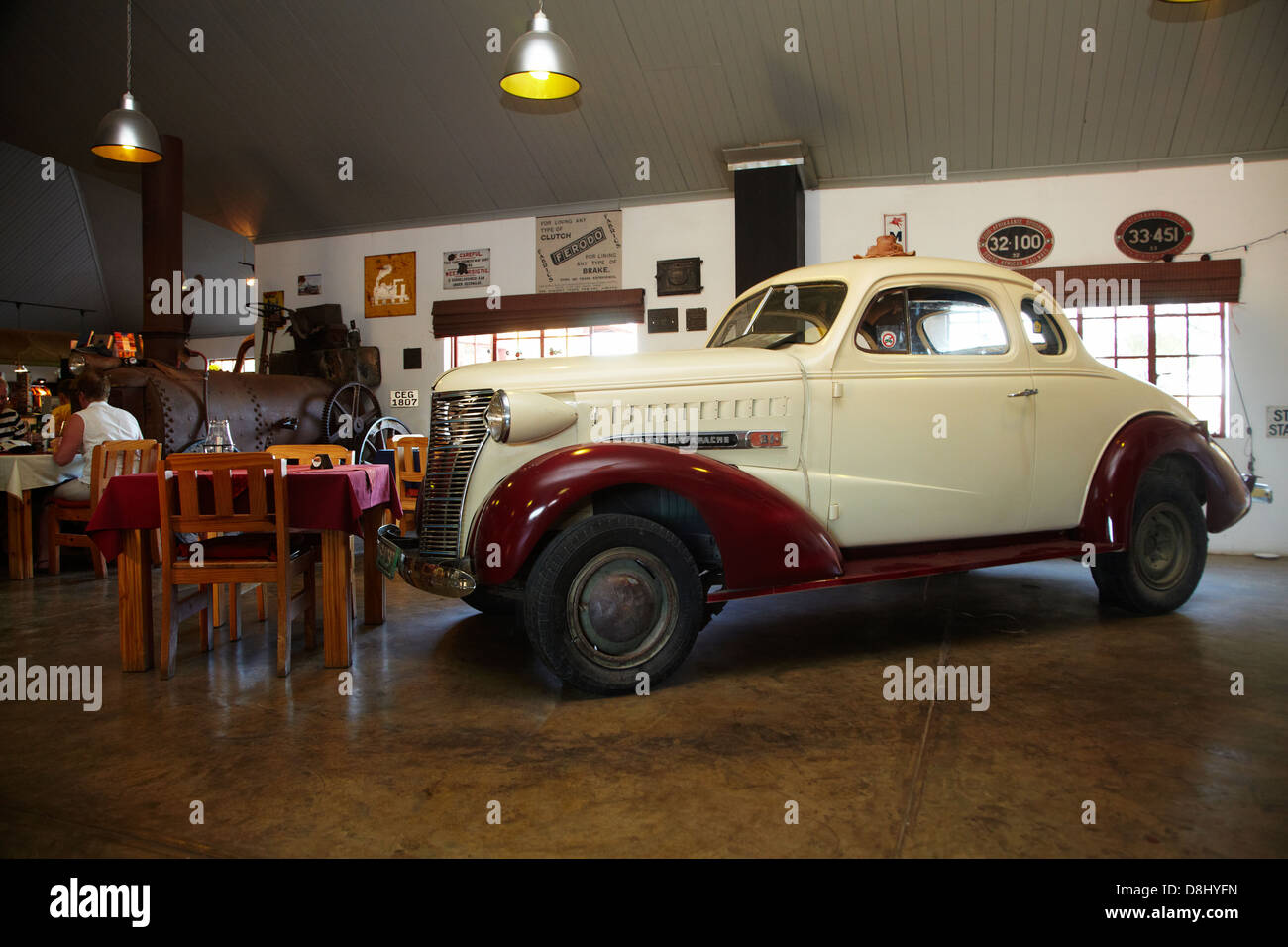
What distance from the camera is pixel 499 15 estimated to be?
20.0 ft

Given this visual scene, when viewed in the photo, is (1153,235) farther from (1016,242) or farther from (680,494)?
(680,494)

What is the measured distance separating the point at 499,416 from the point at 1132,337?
19.0 feet

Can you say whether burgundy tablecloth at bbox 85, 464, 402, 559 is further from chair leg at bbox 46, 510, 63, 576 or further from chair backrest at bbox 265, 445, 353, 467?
chair leg at bbox 46, 510, 63, 576

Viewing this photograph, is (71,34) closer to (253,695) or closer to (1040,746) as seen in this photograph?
(253,695)

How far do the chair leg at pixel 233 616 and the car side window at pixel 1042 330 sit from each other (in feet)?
12.6

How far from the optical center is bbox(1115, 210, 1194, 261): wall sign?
625 cm

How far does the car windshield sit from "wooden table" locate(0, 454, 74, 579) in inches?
178

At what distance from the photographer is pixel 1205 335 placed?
20.7 feet

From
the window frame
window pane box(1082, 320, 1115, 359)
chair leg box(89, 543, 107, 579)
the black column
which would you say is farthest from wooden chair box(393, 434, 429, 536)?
window pane box(1082, 320, 1115, 359)

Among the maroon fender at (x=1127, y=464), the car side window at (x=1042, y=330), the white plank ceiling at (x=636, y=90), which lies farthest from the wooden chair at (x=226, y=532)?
the white plank ceiling at (x=636, y=90)

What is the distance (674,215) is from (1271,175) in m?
4.68

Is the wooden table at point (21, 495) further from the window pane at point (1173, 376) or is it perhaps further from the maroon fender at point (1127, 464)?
the window pane at point (1173, 376)

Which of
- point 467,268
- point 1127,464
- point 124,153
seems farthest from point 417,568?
point 467,268
